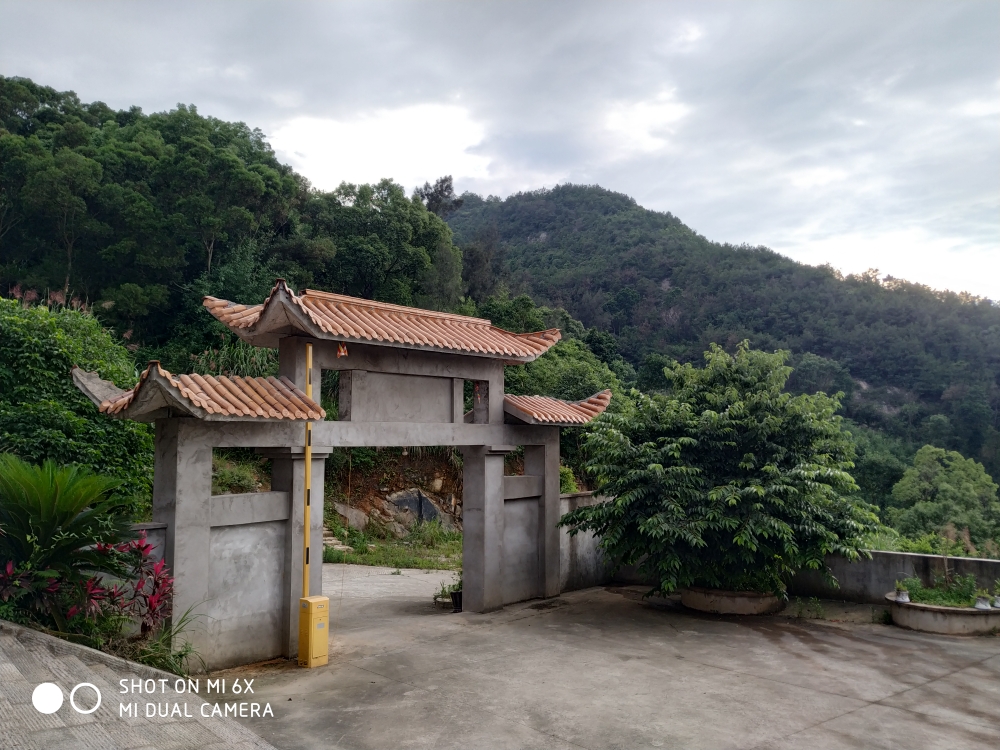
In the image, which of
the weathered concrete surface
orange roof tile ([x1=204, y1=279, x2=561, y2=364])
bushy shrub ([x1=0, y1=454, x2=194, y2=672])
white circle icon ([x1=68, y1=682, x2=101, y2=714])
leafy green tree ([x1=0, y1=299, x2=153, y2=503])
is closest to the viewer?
the weathered concrete surface

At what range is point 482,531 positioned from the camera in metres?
10.2

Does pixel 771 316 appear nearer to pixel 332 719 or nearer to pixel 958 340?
pixel 958 340

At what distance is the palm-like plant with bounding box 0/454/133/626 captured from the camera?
5.90 m

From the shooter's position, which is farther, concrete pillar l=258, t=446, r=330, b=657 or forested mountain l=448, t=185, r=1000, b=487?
forested mountain l=448, t=185, r=1000, b=487

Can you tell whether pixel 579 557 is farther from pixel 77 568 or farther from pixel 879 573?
pixel 77 568

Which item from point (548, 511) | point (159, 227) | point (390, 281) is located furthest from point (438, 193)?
point (548, 511)

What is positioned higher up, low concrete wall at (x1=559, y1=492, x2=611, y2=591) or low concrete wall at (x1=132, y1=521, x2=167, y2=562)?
low concrete wall at (x1=132, y1=521, x2=167, y2=562)

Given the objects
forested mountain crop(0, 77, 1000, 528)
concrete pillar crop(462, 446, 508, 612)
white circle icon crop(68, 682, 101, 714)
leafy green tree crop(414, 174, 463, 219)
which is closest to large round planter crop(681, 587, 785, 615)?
concrete pillar crop(462, 446, 508, 612)

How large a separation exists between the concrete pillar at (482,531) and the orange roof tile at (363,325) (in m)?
1.62

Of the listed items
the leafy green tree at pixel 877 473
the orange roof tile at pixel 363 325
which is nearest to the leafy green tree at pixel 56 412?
the orange roof tile at pixel 363 325

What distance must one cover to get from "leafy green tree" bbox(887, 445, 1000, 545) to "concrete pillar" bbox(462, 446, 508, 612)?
21158mm

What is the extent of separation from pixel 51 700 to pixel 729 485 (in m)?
7.58

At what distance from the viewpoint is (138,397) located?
675 centimetres

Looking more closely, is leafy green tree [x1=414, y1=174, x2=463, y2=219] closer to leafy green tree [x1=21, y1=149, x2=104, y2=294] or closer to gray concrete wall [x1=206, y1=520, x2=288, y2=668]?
leafy green tree [x1=21, y1=149, x2=104, y2=294]
